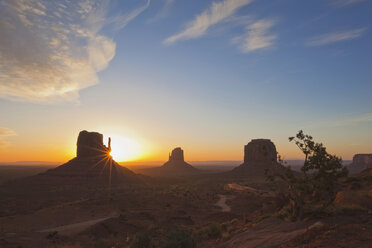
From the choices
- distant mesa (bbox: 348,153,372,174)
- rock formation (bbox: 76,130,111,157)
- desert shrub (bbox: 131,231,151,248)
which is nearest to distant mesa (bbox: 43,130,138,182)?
rock formation (bbox: 76,130,111,157)

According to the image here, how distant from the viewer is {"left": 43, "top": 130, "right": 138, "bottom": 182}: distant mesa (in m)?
70.9

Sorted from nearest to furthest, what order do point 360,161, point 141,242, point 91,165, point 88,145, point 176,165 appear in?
point 141,242, point 91,165, point 88,145, point 360,161, point 176,165

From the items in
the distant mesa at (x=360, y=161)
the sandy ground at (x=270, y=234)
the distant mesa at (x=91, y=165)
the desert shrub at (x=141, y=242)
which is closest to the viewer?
the sandy ground at (x=270, y=234)

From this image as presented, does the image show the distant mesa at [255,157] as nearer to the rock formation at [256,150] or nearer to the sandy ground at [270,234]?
the rock formation at [256,150]

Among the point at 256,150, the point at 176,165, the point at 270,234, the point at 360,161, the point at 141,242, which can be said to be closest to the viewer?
the point at 270,234

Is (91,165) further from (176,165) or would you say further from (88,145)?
(176,165)

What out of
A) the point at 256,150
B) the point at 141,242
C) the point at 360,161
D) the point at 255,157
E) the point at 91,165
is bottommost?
the point at 360,161

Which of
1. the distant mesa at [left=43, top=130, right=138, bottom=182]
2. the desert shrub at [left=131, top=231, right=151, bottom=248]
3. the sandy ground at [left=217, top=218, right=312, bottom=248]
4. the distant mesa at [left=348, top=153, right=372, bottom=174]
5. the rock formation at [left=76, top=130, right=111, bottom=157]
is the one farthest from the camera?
the distant mesa at [left=348, top=153, right=372, bottom=174]

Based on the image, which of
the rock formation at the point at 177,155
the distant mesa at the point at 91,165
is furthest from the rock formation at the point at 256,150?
the rock formation at the point at 177,155

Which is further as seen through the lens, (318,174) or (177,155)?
(177,155)

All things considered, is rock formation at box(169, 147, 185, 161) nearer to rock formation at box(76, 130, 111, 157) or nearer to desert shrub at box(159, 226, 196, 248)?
rock formation at box(76, 130, 111, 157)

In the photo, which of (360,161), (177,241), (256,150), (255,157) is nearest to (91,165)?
(177,241)

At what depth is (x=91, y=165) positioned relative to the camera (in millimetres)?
76938

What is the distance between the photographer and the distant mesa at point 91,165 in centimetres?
7088
